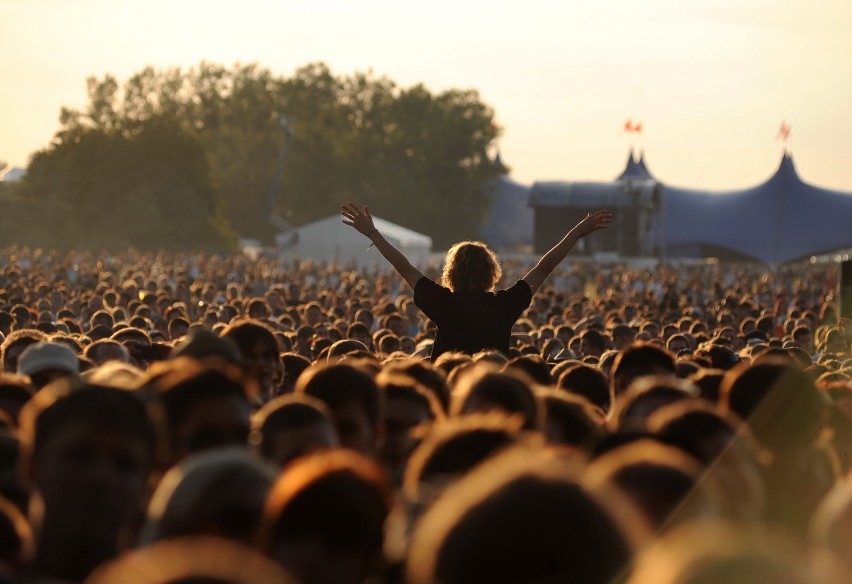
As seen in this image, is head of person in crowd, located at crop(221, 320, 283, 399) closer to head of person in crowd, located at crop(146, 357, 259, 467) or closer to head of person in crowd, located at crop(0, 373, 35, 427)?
head of person in crowd, located at crop(0, 373, 35, 427)

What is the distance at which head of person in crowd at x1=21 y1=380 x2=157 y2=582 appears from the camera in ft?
14.7

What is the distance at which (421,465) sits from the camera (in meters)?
Answer: 4.73

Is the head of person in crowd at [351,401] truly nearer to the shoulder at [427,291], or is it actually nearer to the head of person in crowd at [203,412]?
the head of person in crowd at [203,412]

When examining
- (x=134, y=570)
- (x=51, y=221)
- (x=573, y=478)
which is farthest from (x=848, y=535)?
(x=51, y=221)

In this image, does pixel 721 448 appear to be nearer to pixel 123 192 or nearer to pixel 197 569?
pixel 197 569

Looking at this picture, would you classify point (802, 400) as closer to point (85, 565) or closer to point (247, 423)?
point (247, 423)

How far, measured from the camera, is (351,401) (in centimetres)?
624

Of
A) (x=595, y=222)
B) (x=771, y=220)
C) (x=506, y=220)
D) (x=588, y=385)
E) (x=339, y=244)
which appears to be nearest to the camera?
(x=588, y=385)

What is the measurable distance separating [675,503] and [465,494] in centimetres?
137

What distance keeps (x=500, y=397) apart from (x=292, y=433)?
3.53 ft

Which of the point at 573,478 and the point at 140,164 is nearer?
the point at 573,478

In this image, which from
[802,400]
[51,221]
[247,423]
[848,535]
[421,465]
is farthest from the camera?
[51,221]

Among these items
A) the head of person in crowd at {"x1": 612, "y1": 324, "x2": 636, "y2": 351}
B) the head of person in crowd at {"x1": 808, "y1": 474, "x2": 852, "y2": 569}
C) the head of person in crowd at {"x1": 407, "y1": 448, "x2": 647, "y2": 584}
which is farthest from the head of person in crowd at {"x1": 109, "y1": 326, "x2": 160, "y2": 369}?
the head of person in crowd at {"x1": 407, "y1": 448, "x2": 647, "y2": 584}

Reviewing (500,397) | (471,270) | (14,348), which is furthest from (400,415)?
(14,348)
